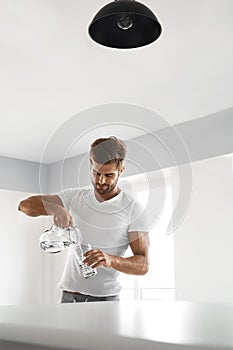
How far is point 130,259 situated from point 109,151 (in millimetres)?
765

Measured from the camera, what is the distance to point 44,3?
7.53 ft

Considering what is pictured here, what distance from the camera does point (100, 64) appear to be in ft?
9.70

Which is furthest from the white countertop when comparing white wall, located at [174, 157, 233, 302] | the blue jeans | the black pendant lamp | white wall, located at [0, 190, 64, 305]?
white wall, located at [0, 190, 64, 305]

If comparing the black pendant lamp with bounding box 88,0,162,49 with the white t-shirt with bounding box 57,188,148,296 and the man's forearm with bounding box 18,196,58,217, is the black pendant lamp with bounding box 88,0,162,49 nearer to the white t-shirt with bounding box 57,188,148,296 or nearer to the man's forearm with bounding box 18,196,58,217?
the man's forearm with bounding box 18,196,58,217

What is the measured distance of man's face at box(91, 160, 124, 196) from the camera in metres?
0.75

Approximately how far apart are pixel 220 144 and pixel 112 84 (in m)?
1.03

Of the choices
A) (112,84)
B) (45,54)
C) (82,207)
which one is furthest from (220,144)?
(82,207)

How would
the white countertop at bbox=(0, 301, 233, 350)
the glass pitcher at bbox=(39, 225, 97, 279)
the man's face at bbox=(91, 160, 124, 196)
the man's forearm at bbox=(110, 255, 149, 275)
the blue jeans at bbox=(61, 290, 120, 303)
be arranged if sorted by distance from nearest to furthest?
the white countertop at bbox=(0, 301, 233, 350) < the man's face at bbox=(91, 160, 124, 196) < the glass pitcher at bbox=(39, 225, 97, 279) < the man's forearm at bbox=(110, 255, 149, 275) < the blue jeans at bbox=(61, 290, 120, 303)

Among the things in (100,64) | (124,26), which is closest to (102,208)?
(124,26)

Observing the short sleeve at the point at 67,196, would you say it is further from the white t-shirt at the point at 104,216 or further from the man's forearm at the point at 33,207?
the man's forearm at the point at 33,207

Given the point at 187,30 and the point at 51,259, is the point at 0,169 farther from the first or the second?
the point at 187,30

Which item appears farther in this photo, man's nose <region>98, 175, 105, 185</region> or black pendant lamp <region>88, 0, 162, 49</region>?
black pendant lamp <region>88, 0, 162, 49</region>

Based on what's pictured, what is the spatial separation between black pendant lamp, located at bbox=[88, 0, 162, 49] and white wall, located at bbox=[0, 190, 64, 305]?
3597mm

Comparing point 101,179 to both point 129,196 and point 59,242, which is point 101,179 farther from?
point 59,242
